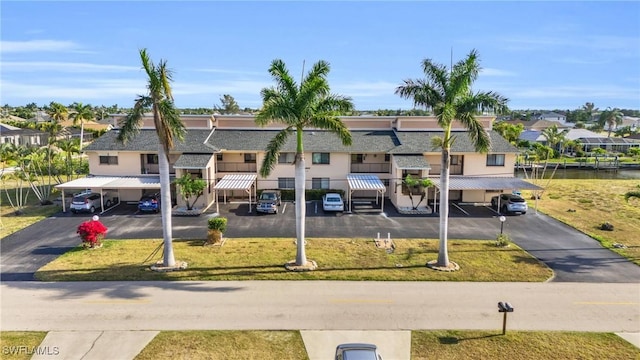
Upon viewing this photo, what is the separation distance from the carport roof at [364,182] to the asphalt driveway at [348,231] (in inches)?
83.1

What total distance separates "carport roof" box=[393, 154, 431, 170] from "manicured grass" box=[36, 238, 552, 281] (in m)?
10.3

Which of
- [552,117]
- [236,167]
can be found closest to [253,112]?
[236,167]

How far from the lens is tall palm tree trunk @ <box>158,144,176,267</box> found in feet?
64.4

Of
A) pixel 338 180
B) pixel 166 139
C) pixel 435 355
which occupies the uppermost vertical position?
A: pixel 166 139

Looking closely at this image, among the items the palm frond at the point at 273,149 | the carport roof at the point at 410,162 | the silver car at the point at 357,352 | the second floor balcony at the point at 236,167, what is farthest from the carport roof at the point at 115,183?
the silver car at the point at 357,352

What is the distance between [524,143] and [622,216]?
155 feet

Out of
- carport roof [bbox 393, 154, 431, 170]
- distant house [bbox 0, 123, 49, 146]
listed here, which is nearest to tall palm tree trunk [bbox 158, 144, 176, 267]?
carport roof [bbox 393, 154, 431, 170]

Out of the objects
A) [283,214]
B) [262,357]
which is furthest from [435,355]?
[283,214]

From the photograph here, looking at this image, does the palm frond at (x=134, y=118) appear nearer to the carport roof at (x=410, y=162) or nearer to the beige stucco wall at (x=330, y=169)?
the beige stucco wall at (x=330, y=169)

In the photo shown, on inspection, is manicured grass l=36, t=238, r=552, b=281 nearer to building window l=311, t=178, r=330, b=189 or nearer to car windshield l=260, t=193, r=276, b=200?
car windshield l=260, t=193, r=276, b=200

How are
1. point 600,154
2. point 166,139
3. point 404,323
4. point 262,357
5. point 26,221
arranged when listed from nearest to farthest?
point 262,357 → point 404,323 → point 166,139 → point 26,221 → point 600,154

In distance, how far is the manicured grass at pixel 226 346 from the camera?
12839mm

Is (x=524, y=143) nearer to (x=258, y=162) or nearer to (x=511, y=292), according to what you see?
(x=258, y=162)

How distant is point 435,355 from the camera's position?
510 inches
